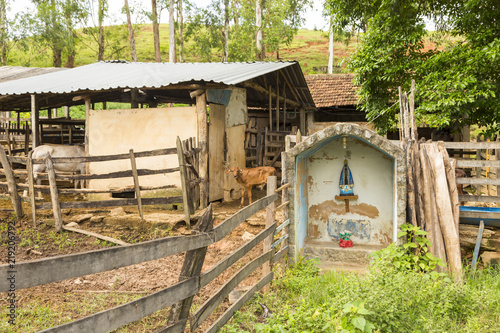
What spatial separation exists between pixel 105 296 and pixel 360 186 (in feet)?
16.0

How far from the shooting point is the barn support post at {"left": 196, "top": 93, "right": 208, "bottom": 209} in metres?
9.47

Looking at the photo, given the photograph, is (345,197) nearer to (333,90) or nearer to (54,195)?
(54,195)

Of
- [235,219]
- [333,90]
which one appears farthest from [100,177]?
[333,90]

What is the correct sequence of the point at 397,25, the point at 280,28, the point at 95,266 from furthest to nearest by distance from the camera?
the point at 280,28
the point at 397,25
the point at 95,266

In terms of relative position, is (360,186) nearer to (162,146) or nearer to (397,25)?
(162,146)

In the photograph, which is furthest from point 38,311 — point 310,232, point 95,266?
point 310,232

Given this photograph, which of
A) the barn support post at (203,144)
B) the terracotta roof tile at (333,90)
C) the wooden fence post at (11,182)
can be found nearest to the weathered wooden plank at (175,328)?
the barn support post at (203,144)

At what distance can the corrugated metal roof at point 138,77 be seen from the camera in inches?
364

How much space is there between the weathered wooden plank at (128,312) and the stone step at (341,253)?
469cm

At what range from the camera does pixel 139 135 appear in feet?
34.0

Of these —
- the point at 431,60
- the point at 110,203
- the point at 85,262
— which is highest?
Answer: the point at 431,60

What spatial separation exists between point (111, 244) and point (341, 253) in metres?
4.44

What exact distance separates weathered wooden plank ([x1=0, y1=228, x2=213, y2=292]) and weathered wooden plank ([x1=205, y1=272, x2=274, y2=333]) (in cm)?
114

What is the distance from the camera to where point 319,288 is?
211 inches
